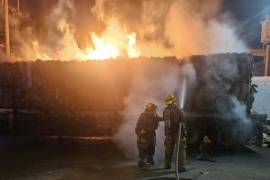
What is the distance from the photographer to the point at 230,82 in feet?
41.7

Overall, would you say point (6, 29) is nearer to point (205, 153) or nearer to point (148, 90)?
point (148, 90)

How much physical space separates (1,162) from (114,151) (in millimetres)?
3686

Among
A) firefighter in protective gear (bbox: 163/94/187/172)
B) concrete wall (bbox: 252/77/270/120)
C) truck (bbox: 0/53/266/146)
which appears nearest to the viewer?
firefighter in protective gear (bbox: 163/94/187/172)

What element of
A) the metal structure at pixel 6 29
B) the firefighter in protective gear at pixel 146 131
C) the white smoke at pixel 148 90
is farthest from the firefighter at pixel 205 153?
the metal structure at pixel 6 29

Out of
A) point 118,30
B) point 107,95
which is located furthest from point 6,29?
point 107,95

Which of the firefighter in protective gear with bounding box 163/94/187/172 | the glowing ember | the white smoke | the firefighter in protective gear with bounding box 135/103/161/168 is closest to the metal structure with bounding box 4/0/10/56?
the glowing ember

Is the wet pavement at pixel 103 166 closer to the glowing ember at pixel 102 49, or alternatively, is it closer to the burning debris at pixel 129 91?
the burning debris at pixel 129 91

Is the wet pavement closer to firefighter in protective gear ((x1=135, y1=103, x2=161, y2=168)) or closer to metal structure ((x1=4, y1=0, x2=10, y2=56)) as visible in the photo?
firefighter in protective gear ((x1=135, y1=103, x2=161, y2=168))

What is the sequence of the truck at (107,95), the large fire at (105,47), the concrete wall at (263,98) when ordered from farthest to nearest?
the large fire at (105,47), the concrete wall at (263,98), the truck at (107,95)

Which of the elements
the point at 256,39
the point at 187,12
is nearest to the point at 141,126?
the point at 187,12

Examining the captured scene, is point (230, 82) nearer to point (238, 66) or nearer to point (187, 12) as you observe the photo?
point (238, 66)

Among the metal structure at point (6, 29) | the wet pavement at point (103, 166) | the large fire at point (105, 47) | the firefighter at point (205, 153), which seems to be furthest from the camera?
the metal structure at point (6, 29)

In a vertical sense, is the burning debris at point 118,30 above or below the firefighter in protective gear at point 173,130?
above

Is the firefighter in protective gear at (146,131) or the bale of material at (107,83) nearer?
the firefighter in protective gear at (146,131)
